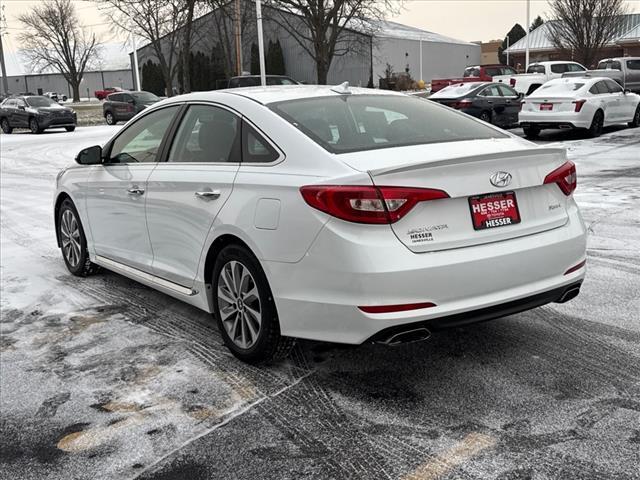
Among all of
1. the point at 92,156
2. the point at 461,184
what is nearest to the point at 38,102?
the point at 92,156

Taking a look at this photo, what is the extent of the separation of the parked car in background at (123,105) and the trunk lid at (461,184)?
31160 mm

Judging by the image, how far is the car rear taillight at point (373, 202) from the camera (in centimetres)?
336

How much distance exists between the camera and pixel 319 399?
12.1 feet

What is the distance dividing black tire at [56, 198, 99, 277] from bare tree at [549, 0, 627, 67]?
43.1 m

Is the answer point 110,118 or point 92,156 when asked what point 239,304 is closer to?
point 92,156

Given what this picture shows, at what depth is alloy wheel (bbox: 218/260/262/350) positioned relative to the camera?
13.2 feet

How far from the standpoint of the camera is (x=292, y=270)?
3.62 metres

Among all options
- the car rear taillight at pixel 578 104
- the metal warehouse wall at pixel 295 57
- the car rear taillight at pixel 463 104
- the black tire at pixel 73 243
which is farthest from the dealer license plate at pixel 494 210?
the metal warehouse wall at pixel 295 57

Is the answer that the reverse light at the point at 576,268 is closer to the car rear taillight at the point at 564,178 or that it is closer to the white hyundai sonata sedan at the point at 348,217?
the white hyundai sonata sedan at the point at 348,217

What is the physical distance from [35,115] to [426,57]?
4769cm

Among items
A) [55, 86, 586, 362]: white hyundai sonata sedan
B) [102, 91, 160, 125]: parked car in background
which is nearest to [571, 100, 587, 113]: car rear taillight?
[55, 86, 586, 362]: white hyundai sonata sedan

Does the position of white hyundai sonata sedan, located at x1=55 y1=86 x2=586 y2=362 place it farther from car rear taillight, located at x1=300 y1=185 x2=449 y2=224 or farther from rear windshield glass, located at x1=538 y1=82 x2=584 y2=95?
rear windshield glass, located at x1=538 y1=82 x2=584 y2=95

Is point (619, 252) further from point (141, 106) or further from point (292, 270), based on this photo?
point (141, 106)

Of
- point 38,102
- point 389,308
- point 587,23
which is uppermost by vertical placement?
point 587,23
